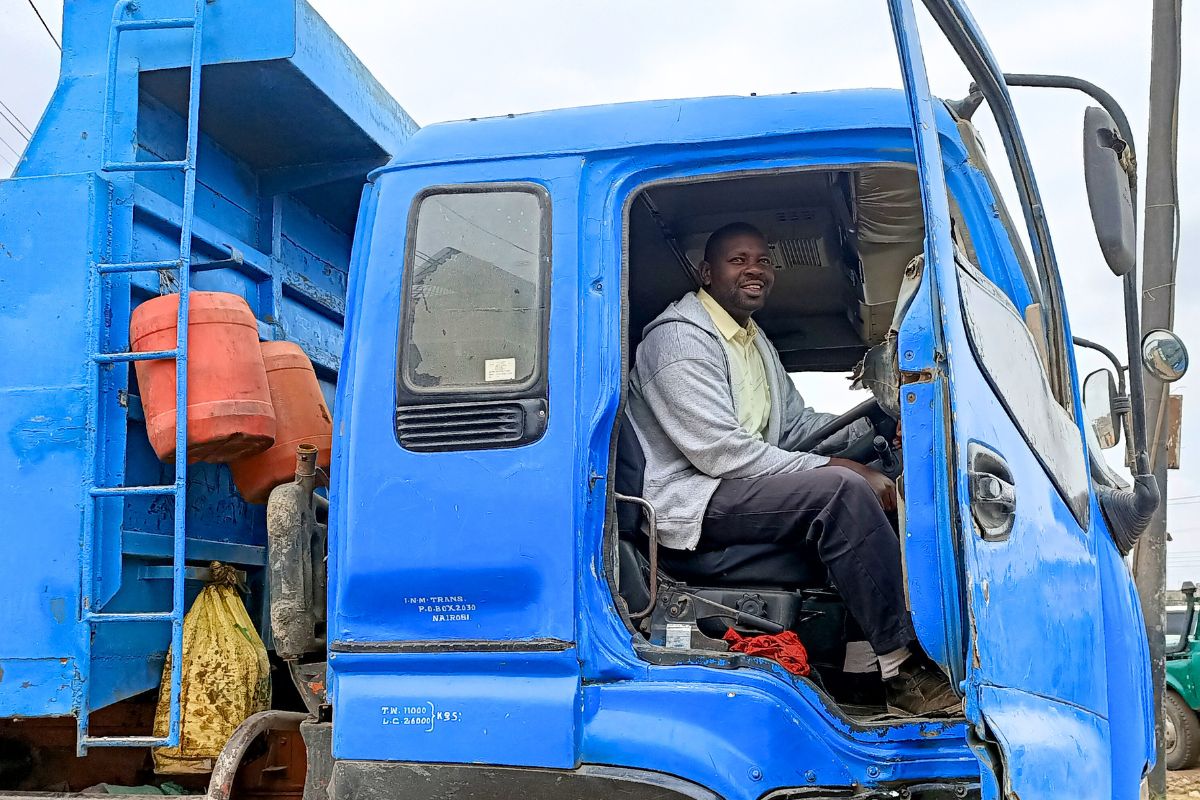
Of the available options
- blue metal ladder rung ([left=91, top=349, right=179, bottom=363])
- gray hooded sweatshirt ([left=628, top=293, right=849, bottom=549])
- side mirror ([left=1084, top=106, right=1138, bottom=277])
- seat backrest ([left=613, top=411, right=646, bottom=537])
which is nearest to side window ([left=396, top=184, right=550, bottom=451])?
seat backrest ([left=613, top=411, right=646, bottom=537])

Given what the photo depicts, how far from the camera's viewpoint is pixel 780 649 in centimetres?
261

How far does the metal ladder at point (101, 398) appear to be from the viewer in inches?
114

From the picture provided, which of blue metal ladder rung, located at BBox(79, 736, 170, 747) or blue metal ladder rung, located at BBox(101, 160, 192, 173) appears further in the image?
blue metal ladder rung, located at BBox(101, 160, 192, 173)

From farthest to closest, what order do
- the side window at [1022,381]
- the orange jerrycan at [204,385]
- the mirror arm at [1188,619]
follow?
the mirror arm at [1188,619] → the orange jerrycan at [204,385] → the side window at [1022,381]

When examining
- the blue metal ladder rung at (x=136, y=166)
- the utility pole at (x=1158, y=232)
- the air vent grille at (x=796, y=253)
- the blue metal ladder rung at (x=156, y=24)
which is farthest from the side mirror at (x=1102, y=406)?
the utility pole at (x=1158, y=232)

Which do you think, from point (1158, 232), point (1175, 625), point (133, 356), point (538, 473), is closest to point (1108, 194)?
point (538, 473)

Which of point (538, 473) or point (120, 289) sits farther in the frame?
point (120, 289)

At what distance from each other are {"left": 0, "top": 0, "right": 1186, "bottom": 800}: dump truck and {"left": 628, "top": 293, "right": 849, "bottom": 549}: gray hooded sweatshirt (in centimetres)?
11

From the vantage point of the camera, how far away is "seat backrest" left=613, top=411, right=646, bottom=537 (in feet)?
9.23

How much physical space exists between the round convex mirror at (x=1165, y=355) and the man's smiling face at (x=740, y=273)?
115cm

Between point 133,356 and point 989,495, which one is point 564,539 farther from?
point 133,356

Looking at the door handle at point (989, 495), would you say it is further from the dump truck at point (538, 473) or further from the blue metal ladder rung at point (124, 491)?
the blue metal ladder rung at point (124, 491)

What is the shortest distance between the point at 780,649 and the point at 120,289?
6.97 feet

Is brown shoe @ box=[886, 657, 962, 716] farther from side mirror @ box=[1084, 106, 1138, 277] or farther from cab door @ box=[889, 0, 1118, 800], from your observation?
side mirror @ box=[1084, 106, 1138, 277]
